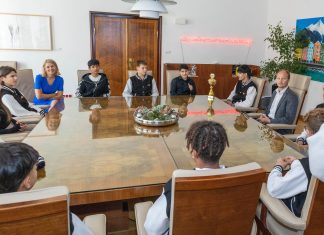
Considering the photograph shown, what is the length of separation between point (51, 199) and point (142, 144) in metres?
1.09

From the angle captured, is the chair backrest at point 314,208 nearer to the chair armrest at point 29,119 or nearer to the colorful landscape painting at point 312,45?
the chair armrest at point 29,119

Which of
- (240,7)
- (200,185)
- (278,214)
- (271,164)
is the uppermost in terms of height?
(240,7)

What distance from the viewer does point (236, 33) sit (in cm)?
633

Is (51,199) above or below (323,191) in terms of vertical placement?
above

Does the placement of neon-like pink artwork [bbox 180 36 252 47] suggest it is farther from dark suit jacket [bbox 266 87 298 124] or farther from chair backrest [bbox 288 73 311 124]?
dark suit jacket [bbox 266 87 298 124]

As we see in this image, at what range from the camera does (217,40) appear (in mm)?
6262

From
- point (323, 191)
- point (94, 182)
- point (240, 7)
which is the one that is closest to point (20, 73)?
point (94, 182)

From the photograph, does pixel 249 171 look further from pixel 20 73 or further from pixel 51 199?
pixel 20 73

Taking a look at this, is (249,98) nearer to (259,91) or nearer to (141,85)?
(259,91)

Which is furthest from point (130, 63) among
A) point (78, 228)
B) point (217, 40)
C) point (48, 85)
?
point (78, 228)

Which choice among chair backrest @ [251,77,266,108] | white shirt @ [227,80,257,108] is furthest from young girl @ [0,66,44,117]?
chair backrest @ [251,77,266,108]

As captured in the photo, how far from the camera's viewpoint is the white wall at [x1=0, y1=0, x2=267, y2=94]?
5.43m

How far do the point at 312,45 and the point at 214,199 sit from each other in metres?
4.96

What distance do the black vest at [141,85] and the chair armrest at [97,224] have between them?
9.04ft
